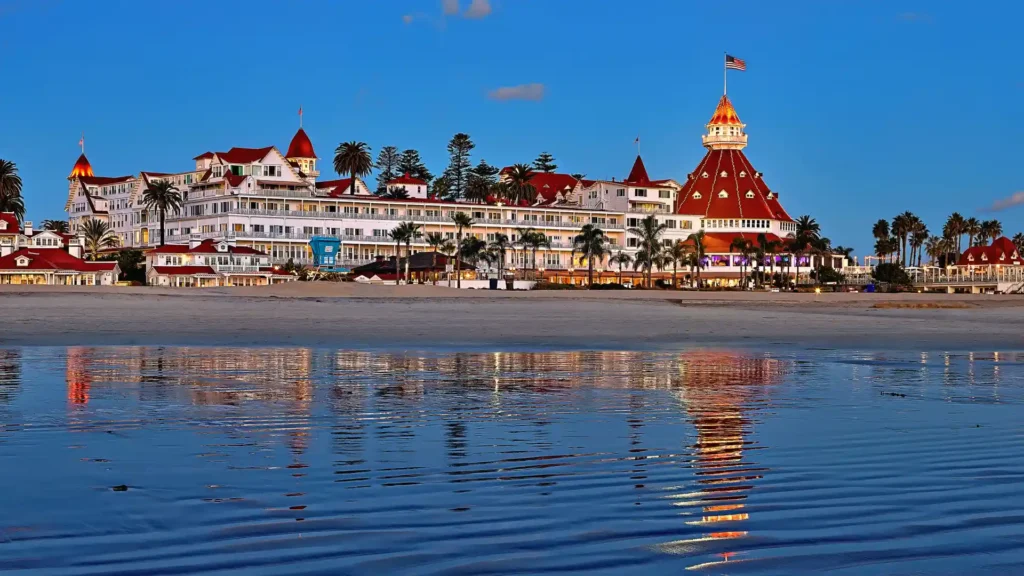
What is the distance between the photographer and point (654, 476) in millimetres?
9820

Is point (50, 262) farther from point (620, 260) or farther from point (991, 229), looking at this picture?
point (991, 229)

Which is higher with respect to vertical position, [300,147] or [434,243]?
[300,147]

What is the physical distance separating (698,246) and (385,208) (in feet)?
107

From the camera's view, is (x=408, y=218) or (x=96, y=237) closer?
(x=96, y=237)

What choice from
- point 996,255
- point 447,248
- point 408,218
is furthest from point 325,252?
point 996,255

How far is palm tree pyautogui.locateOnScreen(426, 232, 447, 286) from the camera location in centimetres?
9981

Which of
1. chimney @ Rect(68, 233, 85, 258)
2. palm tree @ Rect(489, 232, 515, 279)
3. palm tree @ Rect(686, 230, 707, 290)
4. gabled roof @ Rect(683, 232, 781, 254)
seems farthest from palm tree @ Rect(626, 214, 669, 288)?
chimney @ Rect(68, 233, 85, 258)

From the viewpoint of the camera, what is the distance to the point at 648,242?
12275cm

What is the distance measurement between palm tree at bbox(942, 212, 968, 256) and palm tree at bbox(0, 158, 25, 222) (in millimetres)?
121843

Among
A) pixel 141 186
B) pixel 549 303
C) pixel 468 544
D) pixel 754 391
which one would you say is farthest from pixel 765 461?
pixel 141 186

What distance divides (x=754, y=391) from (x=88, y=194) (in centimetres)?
12767

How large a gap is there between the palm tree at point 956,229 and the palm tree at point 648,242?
5735cm

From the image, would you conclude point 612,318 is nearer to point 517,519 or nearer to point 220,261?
point 517,519

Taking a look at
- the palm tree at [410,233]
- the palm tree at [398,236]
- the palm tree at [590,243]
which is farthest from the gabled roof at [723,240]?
the palm tree at [398,236]
